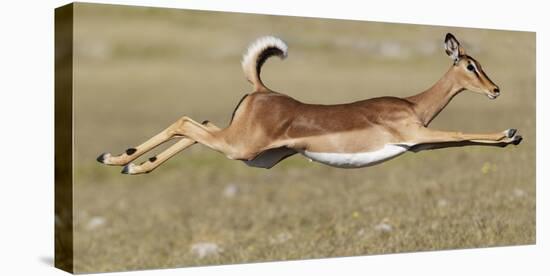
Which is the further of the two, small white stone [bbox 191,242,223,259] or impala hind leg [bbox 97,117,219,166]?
small white stone [bbox 191,242,223,259]

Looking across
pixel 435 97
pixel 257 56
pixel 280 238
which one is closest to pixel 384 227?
pixel 280 238

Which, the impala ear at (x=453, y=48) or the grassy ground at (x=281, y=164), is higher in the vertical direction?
the impala ear at (x=453, y=48)

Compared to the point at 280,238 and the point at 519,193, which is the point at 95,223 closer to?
the point at 280,238

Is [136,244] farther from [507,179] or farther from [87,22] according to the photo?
[507,179]

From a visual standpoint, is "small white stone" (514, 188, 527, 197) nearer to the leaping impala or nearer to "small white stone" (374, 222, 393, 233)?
the leaping impala

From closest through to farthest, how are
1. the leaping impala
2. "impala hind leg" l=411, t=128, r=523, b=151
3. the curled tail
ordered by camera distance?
the leaping impala → the curled tail → "impala hind leg" l=411, t=128, r=523, b=151

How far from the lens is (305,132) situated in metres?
7.20

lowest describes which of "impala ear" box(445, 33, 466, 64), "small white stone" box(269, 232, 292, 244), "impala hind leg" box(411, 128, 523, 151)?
"small white stone" box(269, 232, 292, 244)

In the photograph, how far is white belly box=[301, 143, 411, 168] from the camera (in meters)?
7.30

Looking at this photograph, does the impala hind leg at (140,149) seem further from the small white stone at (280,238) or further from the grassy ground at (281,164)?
the small white stone at (280,238)

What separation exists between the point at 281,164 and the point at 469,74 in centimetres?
181

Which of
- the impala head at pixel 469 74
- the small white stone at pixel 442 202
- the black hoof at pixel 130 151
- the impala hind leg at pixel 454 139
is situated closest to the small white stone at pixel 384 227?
the small white stone at pixel 442 202

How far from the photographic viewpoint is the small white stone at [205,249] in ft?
23.4

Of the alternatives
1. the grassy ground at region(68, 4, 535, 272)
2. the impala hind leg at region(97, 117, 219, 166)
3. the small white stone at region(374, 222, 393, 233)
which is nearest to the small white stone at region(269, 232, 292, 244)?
the grassy ground at region(68, 4, 535, 272)
